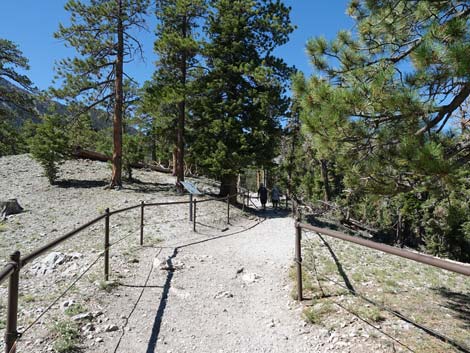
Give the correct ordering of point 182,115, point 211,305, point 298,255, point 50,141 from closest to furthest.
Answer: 1. point 298,255
2. point 211,305
3. point 50,141
4. point 182,115

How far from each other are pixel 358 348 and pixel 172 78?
49.2ft

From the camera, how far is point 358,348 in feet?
11.0

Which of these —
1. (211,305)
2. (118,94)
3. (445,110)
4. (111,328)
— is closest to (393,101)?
(445,110)

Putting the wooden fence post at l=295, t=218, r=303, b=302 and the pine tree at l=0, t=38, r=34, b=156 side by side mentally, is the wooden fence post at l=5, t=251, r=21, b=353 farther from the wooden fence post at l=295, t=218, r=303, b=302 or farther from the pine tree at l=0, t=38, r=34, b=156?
the pine tree at l=0, t=38, r=34, b=156

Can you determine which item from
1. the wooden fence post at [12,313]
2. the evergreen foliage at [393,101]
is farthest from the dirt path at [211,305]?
the evergreen foliage at [393,101]

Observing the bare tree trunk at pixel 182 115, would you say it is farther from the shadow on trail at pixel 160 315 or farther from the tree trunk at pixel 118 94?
the shadow on trail at pixel 160 315

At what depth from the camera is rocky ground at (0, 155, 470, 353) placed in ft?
11.9

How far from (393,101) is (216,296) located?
3.82m

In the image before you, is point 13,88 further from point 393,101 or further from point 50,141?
point 393,101

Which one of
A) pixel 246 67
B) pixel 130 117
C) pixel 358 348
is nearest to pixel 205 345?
pixel 358 348

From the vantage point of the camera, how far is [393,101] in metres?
3.51

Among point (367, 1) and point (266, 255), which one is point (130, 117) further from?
point (367, 1)

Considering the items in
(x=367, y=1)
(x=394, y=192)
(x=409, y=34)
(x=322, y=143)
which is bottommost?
(x=394, y=192)

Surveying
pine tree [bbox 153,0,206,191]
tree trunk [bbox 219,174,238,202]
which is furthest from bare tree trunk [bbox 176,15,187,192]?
tree trunk [bbox 219,174,238,202]
